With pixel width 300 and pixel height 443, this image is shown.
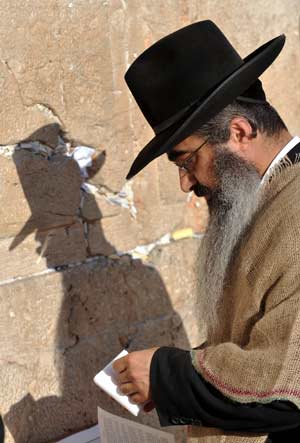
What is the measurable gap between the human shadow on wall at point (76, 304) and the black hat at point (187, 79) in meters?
0.93

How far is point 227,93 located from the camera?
2.04 m

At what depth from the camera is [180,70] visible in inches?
83.6

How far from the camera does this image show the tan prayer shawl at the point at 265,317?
1.83m

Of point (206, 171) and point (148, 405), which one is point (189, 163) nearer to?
point (206, 171)

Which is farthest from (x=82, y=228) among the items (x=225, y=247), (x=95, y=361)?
(x=225, y=247)

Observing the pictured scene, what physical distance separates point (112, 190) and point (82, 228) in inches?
9.2

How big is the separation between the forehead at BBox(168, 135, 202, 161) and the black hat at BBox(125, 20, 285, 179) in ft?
0.22

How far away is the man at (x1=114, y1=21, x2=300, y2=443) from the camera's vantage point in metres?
1.87

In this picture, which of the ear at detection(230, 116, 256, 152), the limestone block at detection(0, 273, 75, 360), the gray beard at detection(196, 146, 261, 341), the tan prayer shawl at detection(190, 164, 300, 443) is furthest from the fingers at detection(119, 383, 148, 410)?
the limestone block at detection(0, 273, 75, 360)

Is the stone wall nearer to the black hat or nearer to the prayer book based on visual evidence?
the prayer book

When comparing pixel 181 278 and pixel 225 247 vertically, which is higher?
pixel 225 247

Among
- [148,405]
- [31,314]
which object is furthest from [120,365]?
[31,314]

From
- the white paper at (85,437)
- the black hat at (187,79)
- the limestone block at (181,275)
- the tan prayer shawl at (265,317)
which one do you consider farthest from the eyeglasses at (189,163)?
the white paper at (85,437)

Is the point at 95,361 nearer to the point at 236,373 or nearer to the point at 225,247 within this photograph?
the point at 225,247
